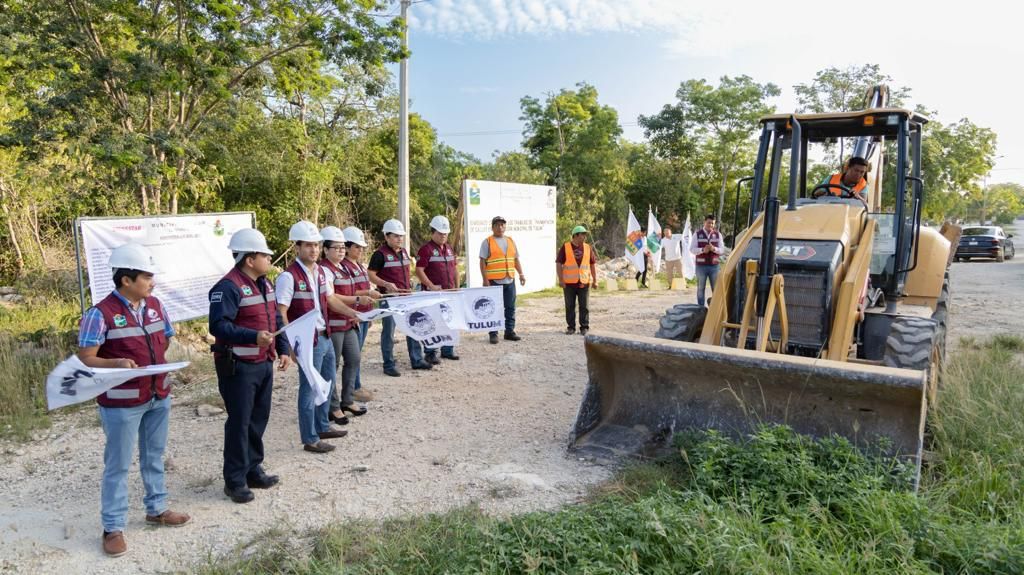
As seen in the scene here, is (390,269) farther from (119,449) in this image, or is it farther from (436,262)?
(119,449)

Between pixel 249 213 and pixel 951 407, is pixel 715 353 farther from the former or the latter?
pixel 249 213

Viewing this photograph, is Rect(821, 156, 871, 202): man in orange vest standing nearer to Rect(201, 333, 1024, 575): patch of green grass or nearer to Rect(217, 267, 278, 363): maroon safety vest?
Rect(201, 333, 1024, 575): patch of green grass

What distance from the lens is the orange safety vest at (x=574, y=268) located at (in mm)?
9422

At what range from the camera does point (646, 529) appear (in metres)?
3.36

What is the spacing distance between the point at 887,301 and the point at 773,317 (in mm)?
1486

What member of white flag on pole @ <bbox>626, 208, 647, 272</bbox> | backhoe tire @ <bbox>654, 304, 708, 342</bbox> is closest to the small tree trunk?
backhoe tire @ <bbox>654, 304, 708, 342</bbox>

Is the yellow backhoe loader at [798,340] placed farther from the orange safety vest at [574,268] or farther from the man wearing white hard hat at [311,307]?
the orange safety vest at [574,268]

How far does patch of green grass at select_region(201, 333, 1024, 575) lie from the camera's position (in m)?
3.14

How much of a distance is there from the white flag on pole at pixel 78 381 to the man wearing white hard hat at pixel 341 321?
2055 mm

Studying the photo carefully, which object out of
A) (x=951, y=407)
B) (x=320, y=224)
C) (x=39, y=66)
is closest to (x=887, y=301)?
(x=951, y=407)

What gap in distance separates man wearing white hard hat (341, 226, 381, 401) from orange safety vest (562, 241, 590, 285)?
11.1 ft

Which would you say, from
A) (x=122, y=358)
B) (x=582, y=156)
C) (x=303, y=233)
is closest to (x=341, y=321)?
(x=303, y=233)

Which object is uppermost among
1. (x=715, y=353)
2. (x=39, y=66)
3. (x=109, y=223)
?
(x=39, y=66)

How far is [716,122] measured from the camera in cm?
3058
